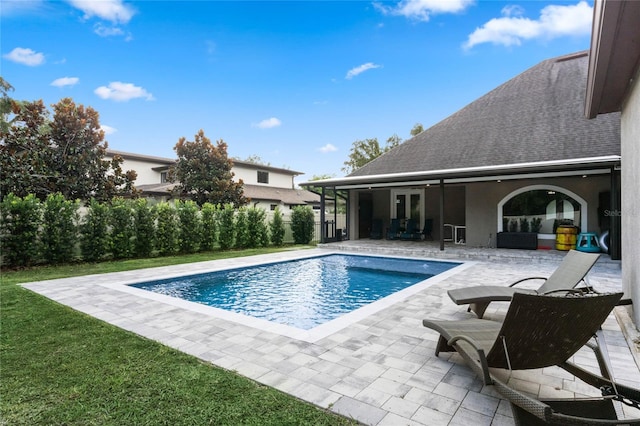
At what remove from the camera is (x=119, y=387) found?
285cm

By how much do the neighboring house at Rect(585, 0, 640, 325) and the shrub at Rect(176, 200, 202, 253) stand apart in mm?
12388

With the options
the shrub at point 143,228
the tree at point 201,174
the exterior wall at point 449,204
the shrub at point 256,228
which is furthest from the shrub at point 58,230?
the exterior wall at point 449,204

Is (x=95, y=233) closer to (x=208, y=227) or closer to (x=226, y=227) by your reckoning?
(x=208, y=227)

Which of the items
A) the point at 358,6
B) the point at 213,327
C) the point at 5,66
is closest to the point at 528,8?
the point at 358,6

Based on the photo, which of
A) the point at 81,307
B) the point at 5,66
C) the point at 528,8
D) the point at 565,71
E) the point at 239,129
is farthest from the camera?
the point at 239,129

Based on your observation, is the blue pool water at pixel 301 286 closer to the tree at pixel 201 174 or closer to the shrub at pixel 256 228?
the shrub at pixel 256 228

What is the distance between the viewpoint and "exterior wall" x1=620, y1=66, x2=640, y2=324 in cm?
389

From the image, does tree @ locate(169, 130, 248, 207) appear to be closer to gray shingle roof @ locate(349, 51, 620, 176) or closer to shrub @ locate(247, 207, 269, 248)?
shrub @ locate(247, 207, 269, 248)

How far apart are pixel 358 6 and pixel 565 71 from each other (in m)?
10.5

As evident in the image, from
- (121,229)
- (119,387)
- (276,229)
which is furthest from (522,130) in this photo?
(121,229)

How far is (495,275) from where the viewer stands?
313 inches

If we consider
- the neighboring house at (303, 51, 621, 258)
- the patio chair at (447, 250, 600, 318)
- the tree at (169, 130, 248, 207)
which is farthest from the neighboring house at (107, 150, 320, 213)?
the patio chair at (447, 250, 600, 318)

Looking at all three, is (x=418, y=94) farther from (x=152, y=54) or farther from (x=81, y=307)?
(x=81, y=307)

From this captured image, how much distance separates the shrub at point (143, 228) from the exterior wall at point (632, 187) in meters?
12.8
